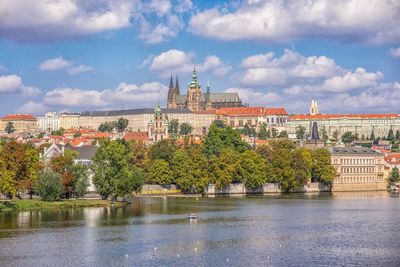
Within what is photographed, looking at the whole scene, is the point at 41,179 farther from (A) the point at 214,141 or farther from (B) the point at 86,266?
(A) the point at 214,141

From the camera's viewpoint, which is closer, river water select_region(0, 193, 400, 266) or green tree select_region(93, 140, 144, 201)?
river water select_region(0, 193, 400, 266)

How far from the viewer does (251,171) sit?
113 m

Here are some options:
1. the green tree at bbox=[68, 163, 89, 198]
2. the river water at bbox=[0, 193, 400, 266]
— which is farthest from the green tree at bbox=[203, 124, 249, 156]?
the river water at bbox=[0, 193, 400, 266]

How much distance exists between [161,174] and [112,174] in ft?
85.0

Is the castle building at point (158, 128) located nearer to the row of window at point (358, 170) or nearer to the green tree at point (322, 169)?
the row of window at point (358, 170)

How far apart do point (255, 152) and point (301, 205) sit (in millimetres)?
33119

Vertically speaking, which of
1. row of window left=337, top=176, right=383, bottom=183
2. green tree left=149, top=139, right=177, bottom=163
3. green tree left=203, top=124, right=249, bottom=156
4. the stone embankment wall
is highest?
green tree left=203, top=124, right=249, bottom=156

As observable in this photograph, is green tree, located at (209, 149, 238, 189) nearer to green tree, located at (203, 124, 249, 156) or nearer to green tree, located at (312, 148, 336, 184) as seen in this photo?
green tree, located at (203, 124, 249, 156)

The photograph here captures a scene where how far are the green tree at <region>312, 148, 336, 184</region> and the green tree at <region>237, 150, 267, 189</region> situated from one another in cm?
1221

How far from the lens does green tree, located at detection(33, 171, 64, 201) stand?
7831 centimetres

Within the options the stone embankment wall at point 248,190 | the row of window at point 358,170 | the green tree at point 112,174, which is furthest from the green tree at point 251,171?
the green tree at point 112,174

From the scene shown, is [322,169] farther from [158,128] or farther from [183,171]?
[158,128]

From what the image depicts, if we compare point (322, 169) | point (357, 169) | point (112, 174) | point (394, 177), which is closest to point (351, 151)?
point (357, 169)

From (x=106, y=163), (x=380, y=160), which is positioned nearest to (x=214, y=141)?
(x=380, y=160)
